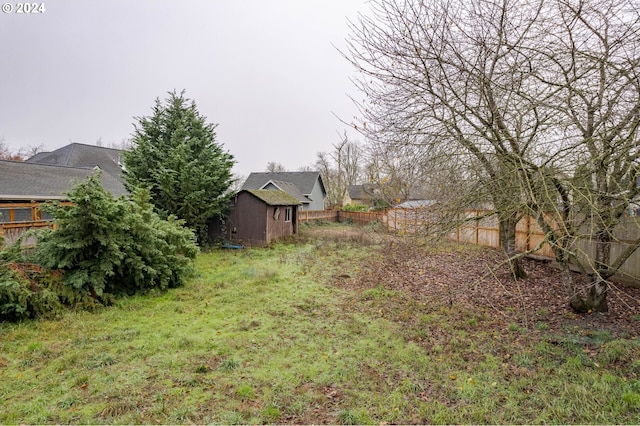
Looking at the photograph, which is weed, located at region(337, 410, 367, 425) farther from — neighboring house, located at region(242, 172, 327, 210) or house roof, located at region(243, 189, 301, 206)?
neighboring house, located at region(242, 172, 327, 210)

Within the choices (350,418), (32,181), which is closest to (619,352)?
(350,418)

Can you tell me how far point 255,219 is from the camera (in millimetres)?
13336

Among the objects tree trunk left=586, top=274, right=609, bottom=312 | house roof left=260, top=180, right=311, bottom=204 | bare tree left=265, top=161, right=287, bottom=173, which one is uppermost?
bare tree left=265, top=161, right=287, bottom=173

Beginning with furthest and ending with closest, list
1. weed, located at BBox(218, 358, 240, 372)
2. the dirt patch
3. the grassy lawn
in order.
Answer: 1. the dirt patch
2. weed, located at BBox(218, 358, 240, 372)
3. the grassy lawn

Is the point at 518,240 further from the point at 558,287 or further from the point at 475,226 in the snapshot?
the point at 475,226

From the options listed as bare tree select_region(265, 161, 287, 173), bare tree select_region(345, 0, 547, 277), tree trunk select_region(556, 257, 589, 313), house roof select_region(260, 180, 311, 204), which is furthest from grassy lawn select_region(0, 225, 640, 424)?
bare tree select_region(265, 161, 287, 173)

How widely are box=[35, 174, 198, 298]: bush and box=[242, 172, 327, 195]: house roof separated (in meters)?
21.0

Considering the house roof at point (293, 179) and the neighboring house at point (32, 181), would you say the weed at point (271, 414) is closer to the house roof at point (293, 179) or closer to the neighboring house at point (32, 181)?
the neighboring house at point (32, 181)

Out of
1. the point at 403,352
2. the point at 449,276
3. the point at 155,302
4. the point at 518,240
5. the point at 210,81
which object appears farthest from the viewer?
the point at 210,81

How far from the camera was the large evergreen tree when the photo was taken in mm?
11914

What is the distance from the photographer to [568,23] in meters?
3.78

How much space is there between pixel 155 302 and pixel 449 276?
715 cm

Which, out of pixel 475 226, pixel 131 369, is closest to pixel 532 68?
pixel 475 226

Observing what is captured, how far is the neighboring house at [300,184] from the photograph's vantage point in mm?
27406
